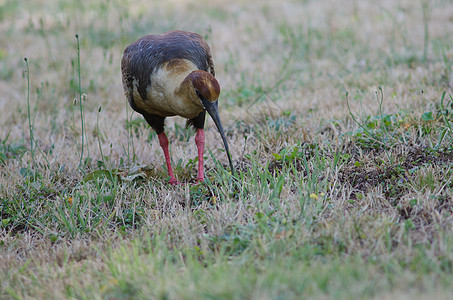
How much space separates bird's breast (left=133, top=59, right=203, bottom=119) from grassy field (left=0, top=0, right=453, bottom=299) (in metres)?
0.57

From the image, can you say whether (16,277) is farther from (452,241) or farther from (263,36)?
(263,36)

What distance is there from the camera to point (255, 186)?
3391 millimetres

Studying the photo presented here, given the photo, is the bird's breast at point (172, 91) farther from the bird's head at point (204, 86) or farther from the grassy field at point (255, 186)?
the grassy field at point (255, 186)

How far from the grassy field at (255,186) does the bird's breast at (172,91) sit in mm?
567

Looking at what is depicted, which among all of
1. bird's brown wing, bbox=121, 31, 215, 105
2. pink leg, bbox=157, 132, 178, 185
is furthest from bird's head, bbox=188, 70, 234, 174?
pink leg, bbox=157, 132, 178, 185

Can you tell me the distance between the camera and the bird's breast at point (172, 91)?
11.8 feet

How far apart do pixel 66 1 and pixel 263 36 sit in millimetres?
4786

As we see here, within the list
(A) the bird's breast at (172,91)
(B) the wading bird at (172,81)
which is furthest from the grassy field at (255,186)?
(A) the bird's breast at (172,91)

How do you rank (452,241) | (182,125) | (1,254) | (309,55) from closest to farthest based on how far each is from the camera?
(452,241), (1,254), (182,125), (309,55)

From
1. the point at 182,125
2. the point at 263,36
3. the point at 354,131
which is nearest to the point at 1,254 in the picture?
the point at 182,125

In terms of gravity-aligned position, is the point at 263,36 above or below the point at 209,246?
above

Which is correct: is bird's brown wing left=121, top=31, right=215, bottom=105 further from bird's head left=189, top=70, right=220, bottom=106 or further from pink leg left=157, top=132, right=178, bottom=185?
pink leg left=157, top=132, right=178, bottom=185

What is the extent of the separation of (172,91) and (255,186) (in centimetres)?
95

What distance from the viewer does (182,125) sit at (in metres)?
5.26
